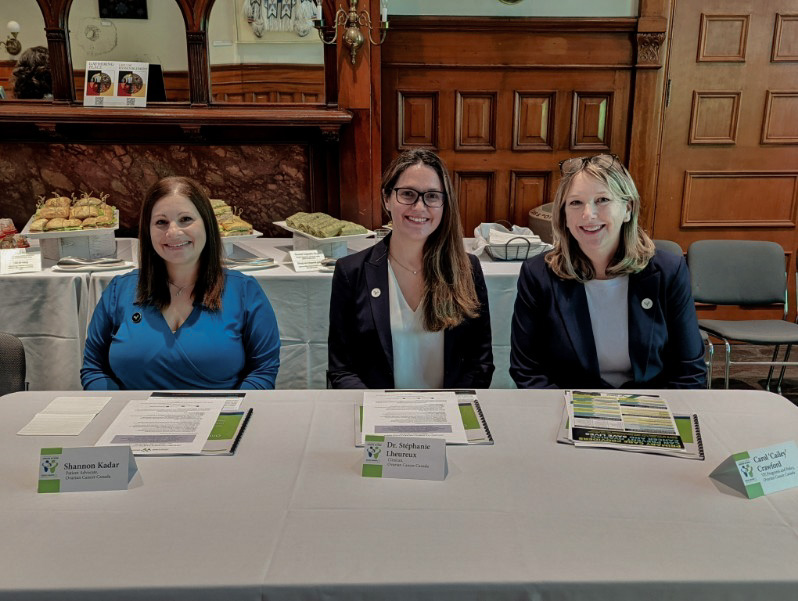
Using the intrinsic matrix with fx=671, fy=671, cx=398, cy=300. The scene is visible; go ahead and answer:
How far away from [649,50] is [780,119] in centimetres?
93

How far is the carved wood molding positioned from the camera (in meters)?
3.82

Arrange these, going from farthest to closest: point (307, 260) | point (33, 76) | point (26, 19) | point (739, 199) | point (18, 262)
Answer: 1. point (739, 199)
2. point (26, 19)
3. point (33, 76)
4. point (307, 260)
5. point (18, 262)

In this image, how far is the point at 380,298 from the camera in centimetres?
189

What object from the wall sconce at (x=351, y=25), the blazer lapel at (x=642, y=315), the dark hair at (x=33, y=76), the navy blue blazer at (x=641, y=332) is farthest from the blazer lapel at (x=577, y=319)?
the dark hair at (x=33, y=76)

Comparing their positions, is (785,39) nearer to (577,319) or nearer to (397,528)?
(577,319)

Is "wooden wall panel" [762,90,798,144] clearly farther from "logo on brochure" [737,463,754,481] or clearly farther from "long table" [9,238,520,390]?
"logo on brochure" [737,463,754,481]

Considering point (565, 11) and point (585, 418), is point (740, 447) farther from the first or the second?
point (565, 11)

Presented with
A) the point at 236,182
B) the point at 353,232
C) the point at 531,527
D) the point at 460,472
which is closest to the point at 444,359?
the point at 460,472

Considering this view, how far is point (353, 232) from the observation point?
303cm

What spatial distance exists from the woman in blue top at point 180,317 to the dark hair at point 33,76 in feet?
7.05

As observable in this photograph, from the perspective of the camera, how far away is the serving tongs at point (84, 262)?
109 inches

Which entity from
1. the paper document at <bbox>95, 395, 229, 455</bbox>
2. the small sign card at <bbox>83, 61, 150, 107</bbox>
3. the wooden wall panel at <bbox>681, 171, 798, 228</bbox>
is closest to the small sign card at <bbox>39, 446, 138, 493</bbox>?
the paper document at <bbox>95, 395, 229, 455</bbox>

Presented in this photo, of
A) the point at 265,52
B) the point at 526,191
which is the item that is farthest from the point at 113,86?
the point at 526,191

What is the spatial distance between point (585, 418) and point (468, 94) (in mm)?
2956
